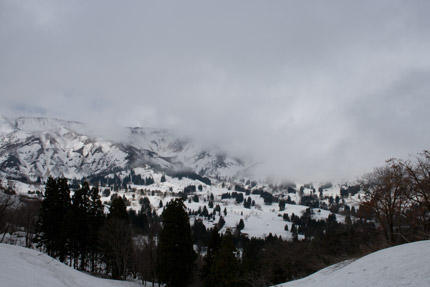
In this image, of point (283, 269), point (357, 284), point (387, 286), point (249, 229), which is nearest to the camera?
point (387, 286)

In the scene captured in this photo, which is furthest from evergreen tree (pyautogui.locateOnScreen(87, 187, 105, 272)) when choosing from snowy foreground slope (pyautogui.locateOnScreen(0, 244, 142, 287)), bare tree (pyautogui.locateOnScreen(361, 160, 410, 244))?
bare tree (pyautogui.locateOnScreen(361, 160, 410, 244))

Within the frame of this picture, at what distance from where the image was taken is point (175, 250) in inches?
1186

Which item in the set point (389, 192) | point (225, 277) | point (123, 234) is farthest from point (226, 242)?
point (389, 192)

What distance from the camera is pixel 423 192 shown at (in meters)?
18.4

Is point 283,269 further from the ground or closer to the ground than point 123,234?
closer to the ground

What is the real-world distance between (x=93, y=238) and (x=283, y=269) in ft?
90.0

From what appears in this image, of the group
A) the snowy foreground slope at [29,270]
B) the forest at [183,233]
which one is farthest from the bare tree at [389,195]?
the snowy foreground slope at [29,270]

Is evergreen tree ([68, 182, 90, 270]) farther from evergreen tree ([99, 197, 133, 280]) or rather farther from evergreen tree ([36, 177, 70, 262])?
evergreen tree ([99, 197, 133, 280])

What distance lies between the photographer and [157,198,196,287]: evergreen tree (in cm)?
2956

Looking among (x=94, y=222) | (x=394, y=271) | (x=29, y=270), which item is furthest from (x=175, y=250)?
(x=394, y=271)

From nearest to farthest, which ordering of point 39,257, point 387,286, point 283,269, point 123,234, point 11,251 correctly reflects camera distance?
point 387,286
point 11,251
point 39,257
point 123,234
point 283,269

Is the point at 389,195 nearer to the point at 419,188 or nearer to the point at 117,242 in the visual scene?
the point at 419,188

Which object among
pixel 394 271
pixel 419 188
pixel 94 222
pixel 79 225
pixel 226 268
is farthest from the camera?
pixel 94 222

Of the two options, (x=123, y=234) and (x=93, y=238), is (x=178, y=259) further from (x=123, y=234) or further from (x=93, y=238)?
(x=93, y=238)
